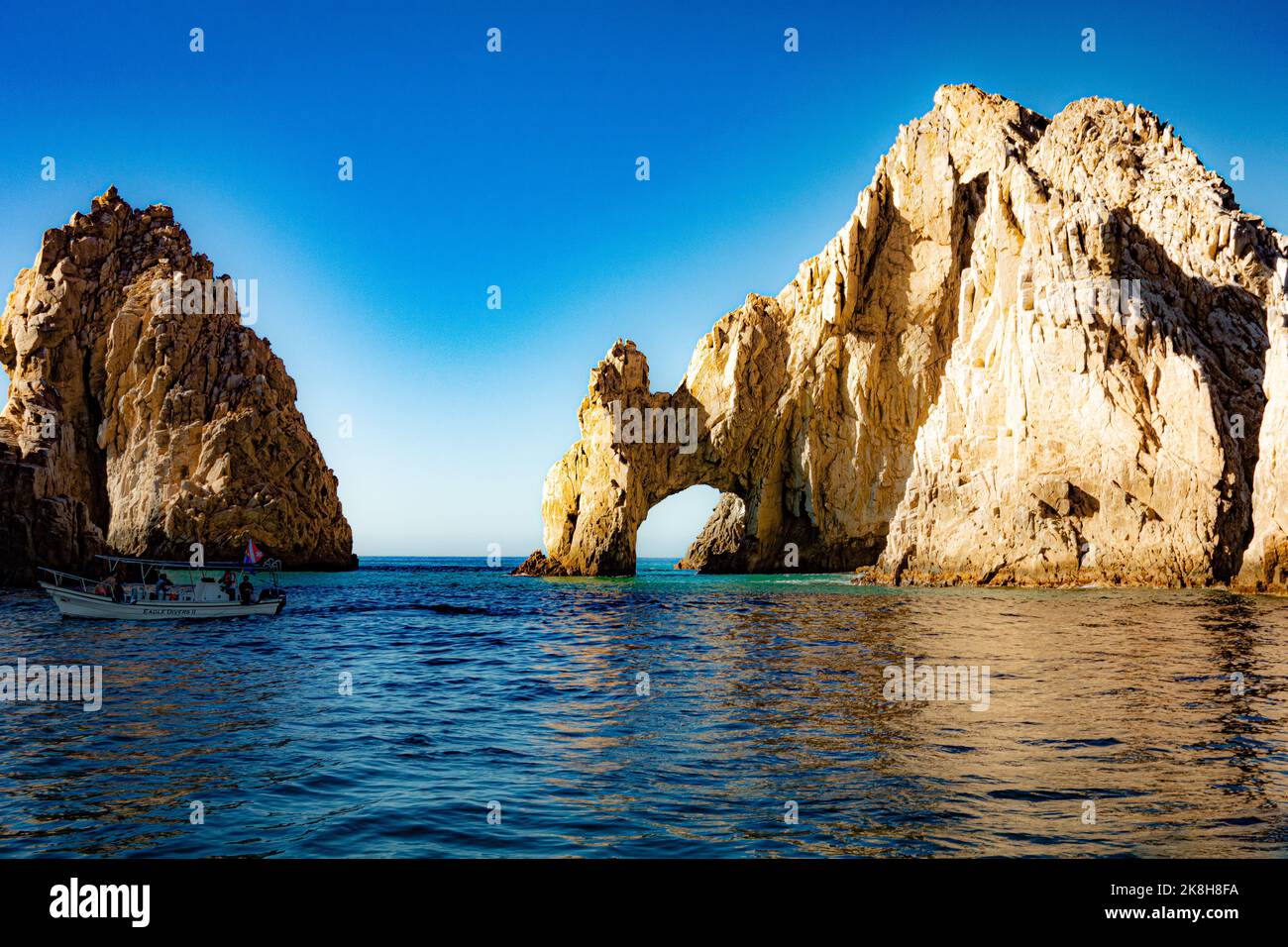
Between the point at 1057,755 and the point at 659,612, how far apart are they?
28250 mm

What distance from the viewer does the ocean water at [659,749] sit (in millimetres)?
8984

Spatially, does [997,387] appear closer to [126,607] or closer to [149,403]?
[126,607]

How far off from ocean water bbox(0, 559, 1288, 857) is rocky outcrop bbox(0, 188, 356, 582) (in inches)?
2316

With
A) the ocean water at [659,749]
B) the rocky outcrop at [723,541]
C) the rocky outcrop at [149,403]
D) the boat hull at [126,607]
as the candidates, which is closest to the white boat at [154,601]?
the boat hull at [126,607]

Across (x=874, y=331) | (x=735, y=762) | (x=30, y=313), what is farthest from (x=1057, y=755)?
(x=30, y=313)

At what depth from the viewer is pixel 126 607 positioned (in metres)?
34.8

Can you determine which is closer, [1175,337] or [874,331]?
[1175,337]

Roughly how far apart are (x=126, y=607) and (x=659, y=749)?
30763mm

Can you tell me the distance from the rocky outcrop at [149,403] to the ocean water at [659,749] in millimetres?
58833

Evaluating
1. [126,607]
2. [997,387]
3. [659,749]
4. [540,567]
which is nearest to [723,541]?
[540,567]
